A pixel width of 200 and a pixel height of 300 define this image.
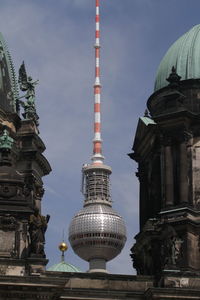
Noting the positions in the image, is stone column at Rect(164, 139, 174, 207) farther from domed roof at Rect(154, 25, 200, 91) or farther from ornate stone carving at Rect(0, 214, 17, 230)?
ornate stone carving at Rect(0, 214, 17, 230)

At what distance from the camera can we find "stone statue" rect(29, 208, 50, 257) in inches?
1618

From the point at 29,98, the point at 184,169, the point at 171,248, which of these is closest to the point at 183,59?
the point at 184,169

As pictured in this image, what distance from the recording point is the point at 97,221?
15438cm

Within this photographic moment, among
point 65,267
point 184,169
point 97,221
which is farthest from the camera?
point 97,221

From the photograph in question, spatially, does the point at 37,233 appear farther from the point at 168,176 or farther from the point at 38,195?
the point at 38,195

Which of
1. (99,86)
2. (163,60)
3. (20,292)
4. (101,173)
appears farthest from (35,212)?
(101,173)

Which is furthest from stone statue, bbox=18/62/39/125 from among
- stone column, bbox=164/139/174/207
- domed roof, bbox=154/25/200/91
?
stone column, bbox=164/139/174/207

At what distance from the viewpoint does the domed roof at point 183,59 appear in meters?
47.2

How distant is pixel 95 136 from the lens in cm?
13538

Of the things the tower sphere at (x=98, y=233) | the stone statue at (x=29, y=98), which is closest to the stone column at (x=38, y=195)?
the stone statue at (x=29, y=98)

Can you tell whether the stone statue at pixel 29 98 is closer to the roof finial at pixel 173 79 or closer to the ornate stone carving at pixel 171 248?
the roof finial at pixel 173 79

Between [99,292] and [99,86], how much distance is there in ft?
268

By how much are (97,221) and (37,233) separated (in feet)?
372

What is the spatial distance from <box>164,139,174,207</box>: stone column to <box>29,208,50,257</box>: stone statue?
604 cm
